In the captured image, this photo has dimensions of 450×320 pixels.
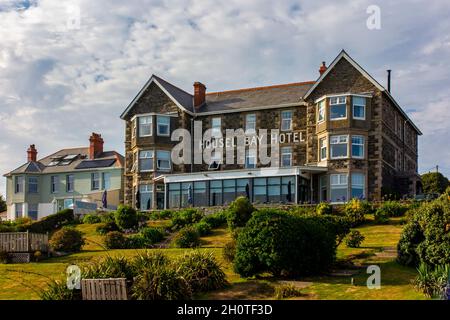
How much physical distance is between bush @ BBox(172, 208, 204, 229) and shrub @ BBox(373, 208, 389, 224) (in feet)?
38.0

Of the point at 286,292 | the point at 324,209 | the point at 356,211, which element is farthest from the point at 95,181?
the point at 286,292

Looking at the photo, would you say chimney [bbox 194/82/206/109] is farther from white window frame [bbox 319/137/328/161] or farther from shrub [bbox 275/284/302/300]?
shrub [bbox 275/284/302/300]

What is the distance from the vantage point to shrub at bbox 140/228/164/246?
3472 centimetres

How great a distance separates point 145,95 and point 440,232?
114ft

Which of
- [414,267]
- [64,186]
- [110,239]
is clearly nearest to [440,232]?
[414,267]

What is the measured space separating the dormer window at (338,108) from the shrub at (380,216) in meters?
8.97

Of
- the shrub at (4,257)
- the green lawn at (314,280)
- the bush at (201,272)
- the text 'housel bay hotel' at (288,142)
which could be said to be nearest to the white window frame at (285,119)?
the text 'housel bay hotel' at (288,142)

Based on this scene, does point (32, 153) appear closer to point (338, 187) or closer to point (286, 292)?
point (338, 187)

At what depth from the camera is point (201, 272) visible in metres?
21.5

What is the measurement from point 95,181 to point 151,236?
1079 inches

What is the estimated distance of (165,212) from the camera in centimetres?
4491

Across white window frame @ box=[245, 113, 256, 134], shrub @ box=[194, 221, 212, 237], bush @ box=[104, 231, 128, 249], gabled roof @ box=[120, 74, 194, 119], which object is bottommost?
bush @ box=[104, 231, 128, 249]

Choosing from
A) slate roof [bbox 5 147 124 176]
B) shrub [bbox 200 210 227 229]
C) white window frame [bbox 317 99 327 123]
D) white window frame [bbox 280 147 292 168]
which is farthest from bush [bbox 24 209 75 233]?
white window frame [bbox 317 99 327 123]

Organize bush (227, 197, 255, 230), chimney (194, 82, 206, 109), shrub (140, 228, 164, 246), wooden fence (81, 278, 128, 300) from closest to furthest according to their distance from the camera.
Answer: wooden fence (81, 278, 128, 300), shrub (140, 228, 164, 246), bush (227, 197, 255, 230), chimney (194, 82, 206, 109)
